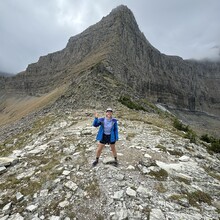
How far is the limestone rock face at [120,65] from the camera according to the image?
341 feet

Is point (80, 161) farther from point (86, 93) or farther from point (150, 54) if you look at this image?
point (150, 54)

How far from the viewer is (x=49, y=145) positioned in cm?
1341

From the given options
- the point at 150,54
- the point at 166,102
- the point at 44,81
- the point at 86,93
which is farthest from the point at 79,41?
the point at 86,93

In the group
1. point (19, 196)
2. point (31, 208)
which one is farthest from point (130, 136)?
point (31, 208)

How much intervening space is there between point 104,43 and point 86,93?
3038 inches

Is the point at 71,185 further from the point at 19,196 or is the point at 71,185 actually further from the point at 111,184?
the point at 19,196

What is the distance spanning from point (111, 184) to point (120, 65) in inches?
2923

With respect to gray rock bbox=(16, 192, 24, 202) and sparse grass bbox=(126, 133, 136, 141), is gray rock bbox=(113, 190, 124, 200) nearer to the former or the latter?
gray rock bbox=(16, 192, 24, 202)

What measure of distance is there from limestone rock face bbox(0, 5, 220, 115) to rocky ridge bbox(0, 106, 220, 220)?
7023cm

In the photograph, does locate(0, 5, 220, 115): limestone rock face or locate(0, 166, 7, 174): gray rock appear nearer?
locate(0, 166, 7, 174): gray rock

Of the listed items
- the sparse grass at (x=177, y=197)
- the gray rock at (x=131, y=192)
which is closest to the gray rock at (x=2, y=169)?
the gray rock at (x=131, y=192)

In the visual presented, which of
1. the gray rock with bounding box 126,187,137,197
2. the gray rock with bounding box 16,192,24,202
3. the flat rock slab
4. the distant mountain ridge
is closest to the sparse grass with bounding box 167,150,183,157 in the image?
the gray rock with bounding box 126,187,137,197

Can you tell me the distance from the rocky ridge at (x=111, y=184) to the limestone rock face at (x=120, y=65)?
70.2 m

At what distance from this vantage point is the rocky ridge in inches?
271
